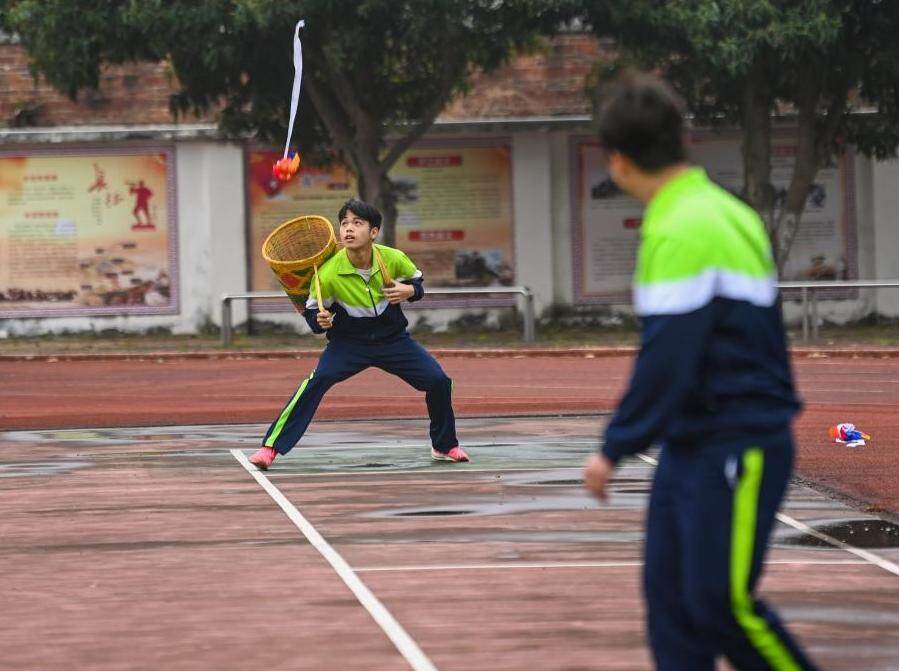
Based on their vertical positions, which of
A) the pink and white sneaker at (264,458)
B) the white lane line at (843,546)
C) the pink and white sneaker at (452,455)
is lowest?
the white lane line at (843,546)

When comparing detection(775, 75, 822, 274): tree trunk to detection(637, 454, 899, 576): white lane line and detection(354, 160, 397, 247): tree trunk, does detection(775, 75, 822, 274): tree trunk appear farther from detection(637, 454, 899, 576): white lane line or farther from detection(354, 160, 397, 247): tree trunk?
detection(637, 454, 899, 576): white lane line

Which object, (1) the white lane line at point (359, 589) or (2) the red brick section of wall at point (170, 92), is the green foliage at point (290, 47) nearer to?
(2) the red brick section of wall at point (170, 92)

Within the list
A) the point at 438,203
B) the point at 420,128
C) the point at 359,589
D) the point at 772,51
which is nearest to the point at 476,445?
the point at 359,589

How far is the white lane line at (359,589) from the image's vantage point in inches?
251

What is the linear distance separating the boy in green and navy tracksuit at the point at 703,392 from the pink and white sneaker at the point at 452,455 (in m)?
7.60

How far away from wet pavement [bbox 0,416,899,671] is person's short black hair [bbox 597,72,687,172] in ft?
6.96

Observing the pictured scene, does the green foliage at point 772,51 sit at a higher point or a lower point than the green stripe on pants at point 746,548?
higher

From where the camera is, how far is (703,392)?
4.63 metres

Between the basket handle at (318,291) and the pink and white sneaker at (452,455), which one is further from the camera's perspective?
the pink and white sneaker at (452,455)

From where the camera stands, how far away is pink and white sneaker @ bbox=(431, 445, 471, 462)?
40.4ft

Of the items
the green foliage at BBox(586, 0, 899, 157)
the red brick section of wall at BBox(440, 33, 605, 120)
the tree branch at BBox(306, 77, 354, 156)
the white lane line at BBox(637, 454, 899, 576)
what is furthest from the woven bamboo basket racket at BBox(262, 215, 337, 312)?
the red brick section of wall at BBox(440, 33, 605, 120)

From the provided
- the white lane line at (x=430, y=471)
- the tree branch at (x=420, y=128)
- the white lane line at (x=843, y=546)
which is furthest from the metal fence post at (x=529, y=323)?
the white lane line at (x=843, y=546)

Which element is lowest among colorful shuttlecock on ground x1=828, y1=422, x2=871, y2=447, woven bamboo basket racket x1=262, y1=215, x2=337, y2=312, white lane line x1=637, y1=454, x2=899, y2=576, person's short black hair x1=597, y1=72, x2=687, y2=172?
colorful shuttlecock on ground x1=828, y1=422, x2=871, y2=447

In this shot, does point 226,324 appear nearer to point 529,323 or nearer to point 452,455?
point 529,323
